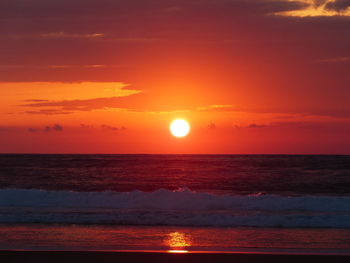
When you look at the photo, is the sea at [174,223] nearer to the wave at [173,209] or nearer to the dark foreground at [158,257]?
the wave at [173,209]

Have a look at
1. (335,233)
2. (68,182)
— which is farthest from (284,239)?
(68,182)

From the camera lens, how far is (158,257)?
19.6ft

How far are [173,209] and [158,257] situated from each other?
12.9 metres

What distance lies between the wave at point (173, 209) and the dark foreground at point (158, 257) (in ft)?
27.2

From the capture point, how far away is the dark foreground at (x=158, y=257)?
5922 mm

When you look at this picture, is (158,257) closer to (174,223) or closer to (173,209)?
(174,223)

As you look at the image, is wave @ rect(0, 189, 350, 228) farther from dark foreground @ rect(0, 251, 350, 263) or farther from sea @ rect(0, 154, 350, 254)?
dark foreground @ rect(0, 251, 350, 263)

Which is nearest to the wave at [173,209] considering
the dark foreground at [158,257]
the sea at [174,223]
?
the sea at [174,223]

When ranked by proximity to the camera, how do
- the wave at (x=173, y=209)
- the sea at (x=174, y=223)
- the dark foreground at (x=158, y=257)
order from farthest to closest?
the wave at (x=173, y=209), the sea at (x=174, y=223), the dark foreground at (x=158, y=257)

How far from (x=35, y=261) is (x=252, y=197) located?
15.4 metres

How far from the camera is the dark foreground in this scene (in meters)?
5.92

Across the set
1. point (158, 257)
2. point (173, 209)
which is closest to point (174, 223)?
point (173, 209)

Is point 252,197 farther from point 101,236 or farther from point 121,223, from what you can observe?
point 101,236

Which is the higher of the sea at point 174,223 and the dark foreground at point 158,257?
the sea at point 174,223
